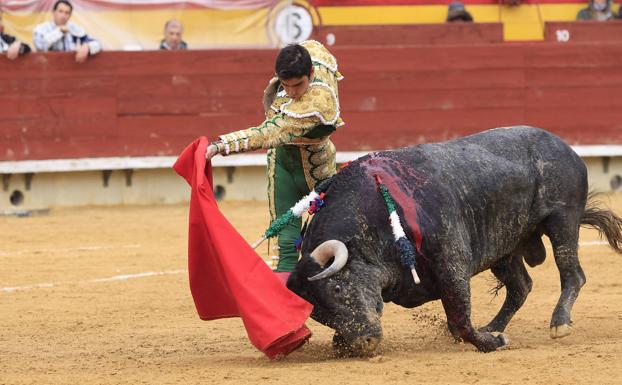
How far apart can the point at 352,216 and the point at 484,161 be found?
67 centimetres

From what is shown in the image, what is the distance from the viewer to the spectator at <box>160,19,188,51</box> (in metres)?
10.3

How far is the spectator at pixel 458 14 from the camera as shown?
1198 centimetres

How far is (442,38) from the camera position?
11.7 m

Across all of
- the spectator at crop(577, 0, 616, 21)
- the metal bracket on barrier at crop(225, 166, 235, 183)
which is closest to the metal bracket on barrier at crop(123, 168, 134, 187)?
the metal bracket on barrier at crop(225, 166, 235, 183)

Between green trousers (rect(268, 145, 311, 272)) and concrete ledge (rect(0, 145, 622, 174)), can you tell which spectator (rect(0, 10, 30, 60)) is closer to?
concrete ledge (rect(0, 145, 622, 174))

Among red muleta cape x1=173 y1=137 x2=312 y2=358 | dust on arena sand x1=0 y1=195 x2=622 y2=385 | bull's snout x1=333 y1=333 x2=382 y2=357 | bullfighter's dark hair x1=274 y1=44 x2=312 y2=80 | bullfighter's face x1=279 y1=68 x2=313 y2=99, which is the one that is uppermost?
bullfighter's dark hair x1=274 y1=44 x2=312 y2=80

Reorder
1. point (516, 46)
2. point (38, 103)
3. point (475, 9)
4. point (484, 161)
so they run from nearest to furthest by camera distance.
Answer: point (484, 161) < point (38, 103) < point (516, 46) < point (475, 9)

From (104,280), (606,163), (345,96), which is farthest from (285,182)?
(606,163)

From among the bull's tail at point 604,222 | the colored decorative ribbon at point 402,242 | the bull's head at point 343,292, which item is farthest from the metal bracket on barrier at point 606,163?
the bull's head at point 343,292

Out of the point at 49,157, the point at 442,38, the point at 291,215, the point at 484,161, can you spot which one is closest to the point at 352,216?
the point at 291,215

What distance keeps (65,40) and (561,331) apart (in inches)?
242

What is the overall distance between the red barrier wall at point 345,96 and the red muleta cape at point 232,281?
5.64 meters

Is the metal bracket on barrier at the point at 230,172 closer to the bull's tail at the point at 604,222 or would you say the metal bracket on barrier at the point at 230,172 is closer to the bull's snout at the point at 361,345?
the bull's tail at the point at 604,222

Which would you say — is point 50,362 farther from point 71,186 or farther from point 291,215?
point 71,186
